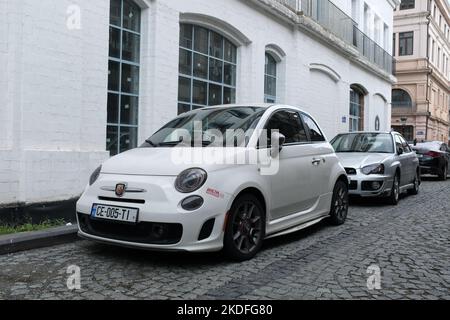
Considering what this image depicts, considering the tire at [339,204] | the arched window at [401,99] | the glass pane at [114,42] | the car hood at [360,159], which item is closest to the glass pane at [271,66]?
the car hood at [360,159]

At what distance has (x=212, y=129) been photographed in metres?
5.59

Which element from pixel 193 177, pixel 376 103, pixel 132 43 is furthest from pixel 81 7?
pixel 376 103

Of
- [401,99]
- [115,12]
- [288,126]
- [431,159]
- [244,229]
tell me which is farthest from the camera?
[401,99]

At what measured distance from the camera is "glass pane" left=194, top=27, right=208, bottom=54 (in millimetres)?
10711

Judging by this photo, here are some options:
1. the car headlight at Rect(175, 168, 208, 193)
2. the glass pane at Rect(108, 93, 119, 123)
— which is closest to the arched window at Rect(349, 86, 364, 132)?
the glass pane at Rect(108, 93, 119, 123)

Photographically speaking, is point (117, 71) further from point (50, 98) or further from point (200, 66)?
point (200, 66)

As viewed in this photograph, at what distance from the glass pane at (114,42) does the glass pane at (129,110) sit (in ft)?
2.58

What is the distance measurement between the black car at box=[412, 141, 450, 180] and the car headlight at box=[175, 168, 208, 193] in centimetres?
1325

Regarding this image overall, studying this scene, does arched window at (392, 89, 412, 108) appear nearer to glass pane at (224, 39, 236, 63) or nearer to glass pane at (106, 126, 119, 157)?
glass pane at (224, 39, 236, 63)

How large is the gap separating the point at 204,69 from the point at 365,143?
398 centimetres

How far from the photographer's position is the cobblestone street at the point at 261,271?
13.3 ft

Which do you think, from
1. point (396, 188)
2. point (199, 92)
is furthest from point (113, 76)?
point (396, 188)

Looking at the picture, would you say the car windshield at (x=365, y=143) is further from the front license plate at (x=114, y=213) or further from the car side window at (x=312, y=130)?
the front license plate at (x=114, y=213)
